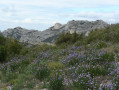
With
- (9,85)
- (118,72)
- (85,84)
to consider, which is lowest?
(9,85)

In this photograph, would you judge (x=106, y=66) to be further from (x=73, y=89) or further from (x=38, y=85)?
(x=38, y=85)

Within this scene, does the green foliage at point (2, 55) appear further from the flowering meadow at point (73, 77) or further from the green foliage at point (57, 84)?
the green foliage at point (57, 84)

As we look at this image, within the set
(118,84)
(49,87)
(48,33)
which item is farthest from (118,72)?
(48,33)

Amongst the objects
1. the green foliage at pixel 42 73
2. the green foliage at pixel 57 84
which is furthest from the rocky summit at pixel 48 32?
the green foliage at pixel 57 84

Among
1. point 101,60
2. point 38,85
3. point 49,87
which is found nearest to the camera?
point 49,87

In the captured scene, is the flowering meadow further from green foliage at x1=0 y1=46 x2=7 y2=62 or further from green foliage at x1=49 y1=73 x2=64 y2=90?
green foliage at x1=0 y1=46 x2=7 y2=62

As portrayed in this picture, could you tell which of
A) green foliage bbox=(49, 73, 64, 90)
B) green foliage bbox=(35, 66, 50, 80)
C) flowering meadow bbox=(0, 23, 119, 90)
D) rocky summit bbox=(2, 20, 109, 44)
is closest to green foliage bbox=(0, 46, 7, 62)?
flowering meadow bbox=(0, 23, 119, 90)

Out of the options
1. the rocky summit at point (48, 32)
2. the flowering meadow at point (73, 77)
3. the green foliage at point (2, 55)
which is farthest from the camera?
the rocky summit at point (48, 32)

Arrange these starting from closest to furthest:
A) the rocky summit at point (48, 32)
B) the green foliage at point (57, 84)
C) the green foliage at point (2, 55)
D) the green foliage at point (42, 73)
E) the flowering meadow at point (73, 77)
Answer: the flowering meadow at point (73, 77) → the green foliage at point (57, 84) → the green foliage at point (42, 73) → the green foliage at point (2, 55) → the rocky summit at point (48, 32)

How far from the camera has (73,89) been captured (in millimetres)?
4832

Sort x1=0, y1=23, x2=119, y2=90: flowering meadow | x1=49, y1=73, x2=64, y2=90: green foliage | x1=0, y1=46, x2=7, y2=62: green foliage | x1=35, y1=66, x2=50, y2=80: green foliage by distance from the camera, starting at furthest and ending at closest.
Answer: x1=0, y1=46, x2=7, y2=62: green foliage
x1=35, y1=66, x2=50, y2=80: green foliage
x1=49, y1=73, x2=64, y2=90: green foliage
x1=0, y1=23, x2=119, y2=90: flowering meadow

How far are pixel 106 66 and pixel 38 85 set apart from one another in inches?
90.8

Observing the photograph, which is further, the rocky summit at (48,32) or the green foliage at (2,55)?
the rocky summit at (48,32)

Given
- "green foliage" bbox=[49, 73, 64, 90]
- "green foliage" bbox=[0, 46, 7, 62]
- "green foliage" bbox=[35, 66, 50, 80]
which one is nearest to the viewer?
"green foliage" bbox=[49, 73, 64, 90]
